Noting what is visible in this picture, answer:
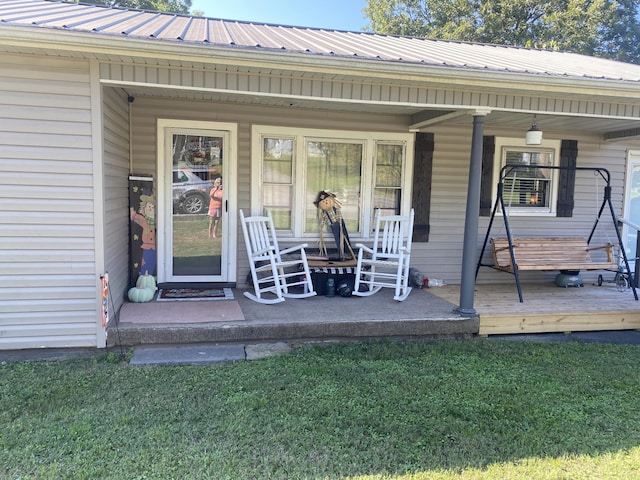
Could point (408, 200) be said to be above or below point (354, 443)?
above

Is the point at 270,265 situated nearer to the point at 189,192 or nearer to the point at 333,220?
the point at 333,220

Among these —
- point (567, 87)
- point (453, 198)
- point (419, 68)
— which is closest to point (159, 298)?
point (419, 68)

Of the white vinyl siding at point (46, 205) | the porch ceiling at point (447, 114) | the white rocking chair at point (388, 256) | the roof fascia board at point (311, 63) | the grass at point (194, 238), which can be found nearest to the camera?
the roof fascia board at point (311, 63)

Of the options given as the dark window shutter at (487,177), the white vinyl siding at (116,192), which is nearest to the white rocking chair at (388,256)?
the dark window shutter at (487,177)

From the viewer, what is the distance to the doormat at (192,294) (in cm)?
480

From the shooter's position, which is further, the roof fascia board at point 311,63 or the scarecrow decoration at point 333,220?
the scarecrow decoration at point 333,220

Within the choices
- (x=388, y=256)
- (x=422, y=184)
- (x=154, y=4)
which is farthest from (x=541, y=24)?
(x=388, y=256)

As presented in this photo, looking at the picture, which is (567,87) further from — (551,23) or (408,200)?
(551,23)

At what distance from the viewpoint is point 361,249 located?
5164mm

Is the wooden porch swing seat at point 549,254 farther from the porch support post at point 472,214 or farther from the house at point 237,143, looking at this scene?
the porch support post at point 472,214

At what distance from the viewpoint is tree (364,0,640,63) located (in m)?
17.5

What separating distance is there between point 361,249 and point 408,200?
43.7 inches

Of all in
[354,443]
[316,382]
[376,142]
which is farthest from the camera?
[376,142]

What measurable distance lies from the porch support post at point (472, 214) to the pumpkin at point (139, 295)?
9.88 ft
